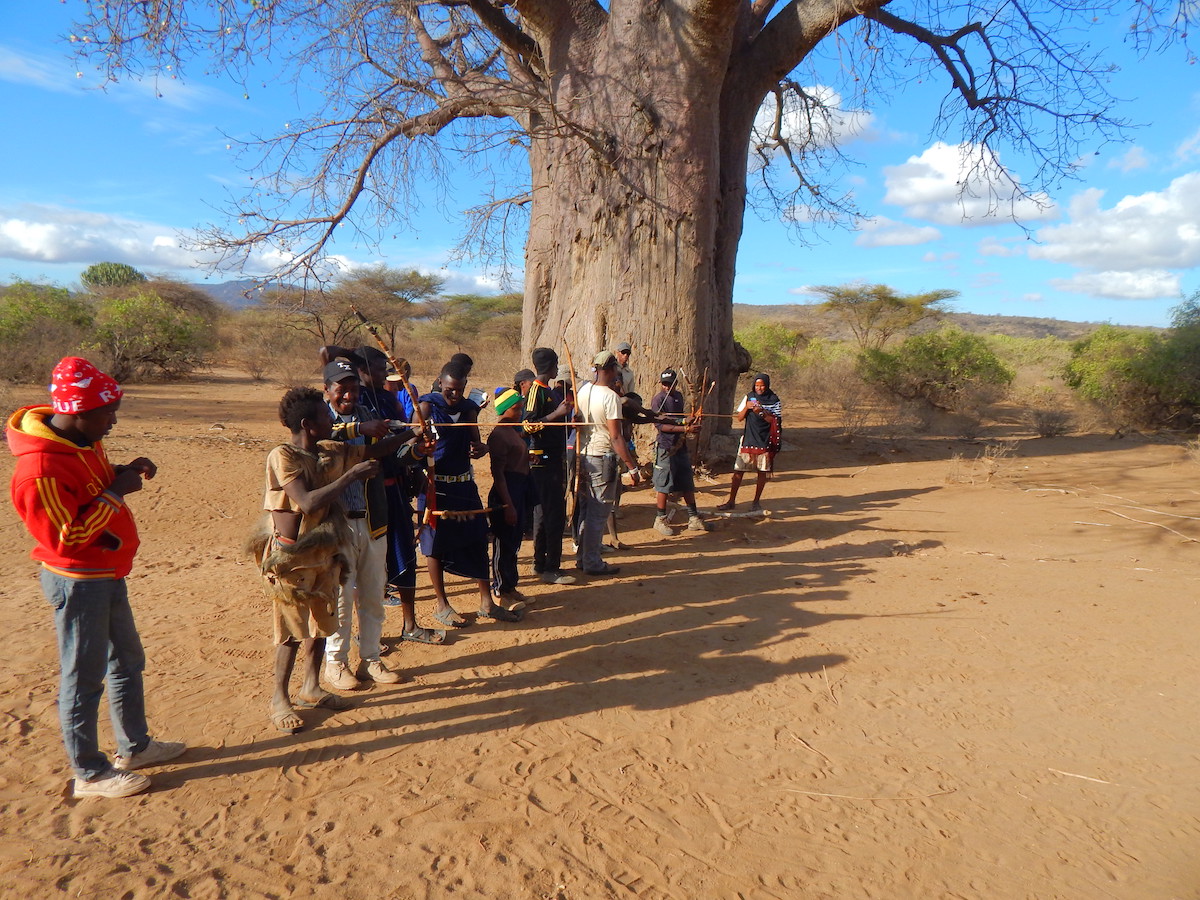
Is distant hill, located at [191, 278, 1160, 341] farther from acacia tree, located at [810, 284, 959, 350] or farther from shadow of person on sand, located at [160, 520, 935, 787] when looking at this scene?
shadow of person on sand, located at [160, 520, 935, 787]

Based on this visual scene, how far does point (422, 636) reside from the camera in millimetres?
4355

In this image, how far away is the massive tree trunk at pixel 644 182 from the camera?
8.30 metres

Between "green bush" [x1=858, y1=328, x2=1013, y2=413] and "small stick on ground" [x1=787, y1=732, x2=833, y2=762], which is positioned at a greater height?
"green bush" [x1=858, y1=328, x2=1013, y2=413]

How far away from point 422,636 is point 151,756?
1595 mm

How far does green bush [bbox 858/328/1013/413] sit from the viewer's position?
16156 millimetres

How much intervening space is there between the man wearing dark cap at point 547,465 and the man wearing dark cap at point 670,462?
1369mm

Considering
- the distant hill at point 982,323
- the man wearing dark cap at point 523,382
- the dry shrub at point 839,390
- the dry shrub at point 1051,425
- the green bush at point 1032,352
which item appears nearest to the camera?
the man wearing dark cap at point 523,382

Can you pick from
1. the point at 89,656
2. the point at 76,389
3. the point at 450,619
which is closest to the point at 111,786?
the point at 89,656

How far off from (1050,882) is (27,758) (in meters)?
3.97

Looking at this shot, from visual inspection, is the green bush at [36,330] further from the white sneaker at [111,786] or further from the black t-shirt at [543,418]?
the white sneaker at [111,786]

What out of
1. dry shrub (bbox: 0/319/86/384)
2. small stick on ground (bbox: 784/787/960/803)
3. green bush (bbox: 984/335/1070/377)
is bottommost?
small stick on ground (bbox: 784/787/960/803)

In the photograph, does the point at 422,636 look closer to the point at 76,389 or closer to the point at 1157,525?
the point at 76,389

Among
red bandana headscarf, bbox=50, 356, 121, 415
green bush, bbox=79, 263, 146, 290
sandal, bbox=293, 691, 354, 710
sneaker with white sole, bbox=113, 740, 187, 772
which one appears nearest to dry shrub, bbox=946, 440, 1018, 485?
sandal, bbox=293, 691, 354, 710

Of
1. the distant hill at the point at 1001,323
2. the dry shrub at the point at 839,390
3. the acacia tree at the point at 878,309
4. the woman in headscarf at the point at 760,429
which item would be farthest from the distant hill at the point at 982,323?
the woman in headscarf at the point at 760,429
